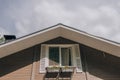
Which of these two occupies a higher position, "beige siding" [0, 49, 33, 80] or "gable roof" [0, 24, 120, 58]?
"gable roof" [0, 24, 120, 58]

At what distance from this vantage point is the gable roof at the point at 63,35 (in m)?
9.20

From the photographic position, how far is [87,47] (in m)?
10.3

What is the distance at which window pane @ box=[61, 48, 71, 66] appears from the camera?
380 inches

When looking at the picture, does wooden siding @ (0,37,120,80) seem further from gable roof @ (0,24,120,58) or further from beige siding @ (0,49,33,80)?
gable roof @ (0,24,120,58)

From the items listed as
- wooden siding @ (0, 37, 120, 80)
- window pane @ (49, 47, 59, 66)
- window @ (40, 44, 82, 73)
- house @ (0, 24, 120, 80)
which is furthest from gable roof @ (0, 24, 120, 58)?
window pane @ (49, 47, 59, 66)

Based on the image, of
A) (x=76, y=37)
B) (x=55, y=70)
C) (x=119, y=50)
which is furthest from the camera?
(x=76, y=37)

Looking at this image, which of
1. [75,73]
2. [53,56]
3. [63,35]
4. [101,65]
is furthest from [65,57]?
[101,65]

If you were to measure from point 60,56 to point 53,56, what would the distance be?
363 mm

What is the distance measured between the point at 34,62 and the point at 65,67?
165cm

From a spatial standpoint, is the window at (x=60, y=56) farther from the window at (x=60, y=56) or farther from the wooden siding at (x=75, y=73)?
the wooden siding at (x=75, y=73)

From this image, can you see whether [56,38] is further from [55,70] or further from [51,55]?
[55,70]

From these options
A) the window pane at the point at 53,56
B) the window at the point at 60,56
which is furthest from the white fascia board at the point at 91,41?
the window pane at the point at 53,56

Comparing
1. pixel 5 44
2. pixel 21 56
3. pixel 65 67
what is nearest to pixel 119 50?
pixel 65 67

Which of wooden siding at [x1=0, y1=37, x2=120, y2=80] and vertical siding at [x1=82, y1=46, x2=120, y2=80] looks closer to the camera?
wooden siding at [x1=0, y1=37, x2=120, y2=80]
